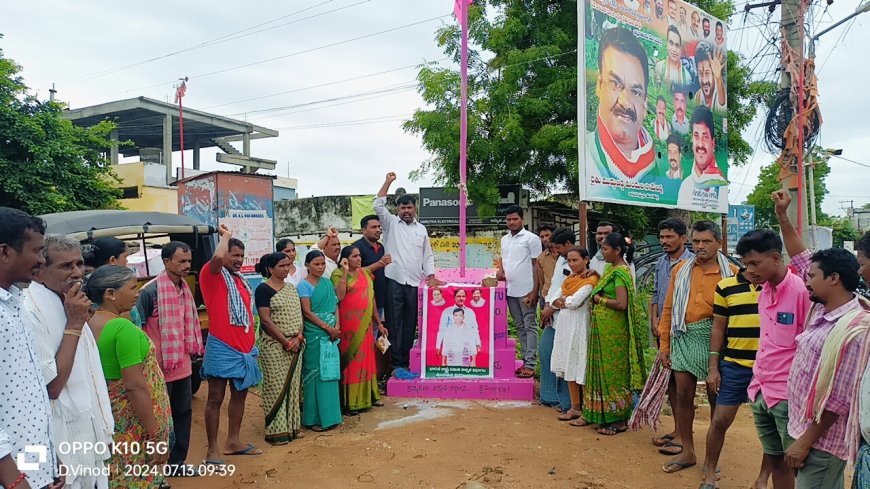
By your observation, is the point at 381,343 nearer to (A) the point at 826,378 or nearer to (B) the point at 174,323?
(B) the point at 174,323

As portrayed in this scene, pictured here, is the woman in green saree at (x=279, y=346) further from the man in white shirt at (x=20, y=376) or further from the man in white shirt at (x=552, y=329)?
the man in white shirt at (x=20, y=376)

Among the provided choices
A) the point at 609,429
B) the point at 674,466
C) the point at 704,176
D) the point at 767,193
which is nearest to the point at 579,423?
the point at 609,429

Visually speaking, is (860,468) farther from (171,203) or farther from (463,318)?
(171,203)

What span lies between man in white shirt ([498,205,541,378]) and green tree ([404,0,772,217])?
5932mm

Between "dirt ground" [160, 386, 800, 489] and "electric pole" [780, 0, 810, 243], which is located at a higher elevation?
"electric pole" [780, 0, 810, 243]

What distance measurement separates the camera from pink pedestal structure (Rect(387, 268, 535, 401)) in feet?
19.0

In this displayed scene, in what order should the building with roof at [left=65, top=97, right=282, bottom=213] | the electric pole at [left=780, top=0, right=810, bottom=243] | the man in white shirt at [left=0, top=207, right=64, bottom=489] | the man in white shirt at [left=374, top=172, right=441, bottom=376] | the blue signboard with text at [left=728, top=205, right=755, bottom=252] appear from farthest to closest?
1. the building with roof at [left=65, top=97, right=282, bottom=213]
2. the blue signboard with text at [left=728, top=205, right=755, bottom=252]
3. the electric pole at [left=780, top=0, right=810, bottom=243]
4. the man in white shirt at [left=374, top=172, right=441, bottom=376]
5. the man in white shirt at [left=0, top=207, right=64, bottom=489]

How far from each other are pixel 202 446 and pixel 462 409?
233 cm

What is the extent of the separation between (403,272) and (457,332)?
2.90 ft

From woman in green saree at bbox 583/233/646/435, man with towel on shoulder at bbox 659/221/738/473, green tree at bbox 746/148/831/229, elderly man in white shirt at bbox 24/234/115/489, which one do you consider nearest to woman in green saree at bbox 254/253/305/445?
elderly man in white shirt at bbox 24/234/115/489

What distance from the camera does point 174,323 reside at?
3.74 metres

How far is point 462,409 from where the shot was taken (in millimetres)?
5477

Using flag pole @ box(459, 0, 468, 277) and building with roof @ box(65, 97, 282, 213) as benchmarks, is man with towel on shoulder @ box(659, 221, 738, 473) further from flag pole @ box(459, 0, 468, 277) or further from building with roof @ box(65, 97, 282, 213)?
building with roof @ box(65, 97, 282, 213)

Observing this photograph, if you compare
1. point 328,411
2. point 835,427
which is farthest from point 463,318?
point 835,427
